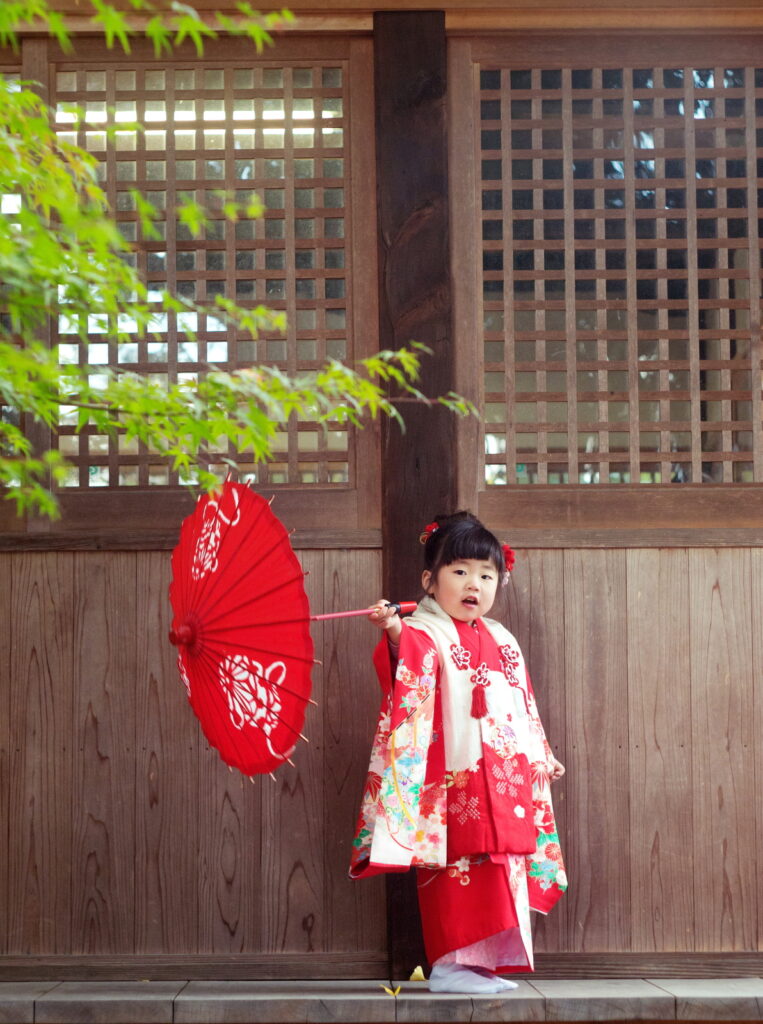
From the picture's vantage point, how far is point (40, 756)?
4098 mm

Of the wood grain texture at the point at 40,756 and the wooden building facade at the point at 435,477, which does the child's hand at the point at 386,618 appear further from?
the wood grain texture at the point at 40,756

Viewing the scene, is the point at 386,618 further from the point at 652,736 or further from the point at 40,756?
the point at 40,756

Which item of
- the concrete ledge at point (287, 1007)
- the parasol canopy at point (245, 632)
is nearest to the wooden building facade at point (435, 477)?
the concrete ledge at point (287, 1007)

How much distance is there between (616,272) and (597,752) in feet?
6.17

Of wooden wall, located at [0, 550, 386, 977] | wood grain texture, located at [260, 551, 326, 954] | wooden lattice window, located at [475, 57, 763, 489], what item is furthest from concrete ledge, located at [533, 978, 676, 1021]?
wooden lattice window, located at [475, 57, 763, 489]

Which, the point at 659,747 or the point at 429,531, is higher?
the point at 429,531

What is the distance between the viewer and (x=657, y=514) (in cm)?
422

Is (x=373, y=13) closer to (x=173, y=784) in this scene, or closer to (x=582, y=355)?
(x=582, y=355)

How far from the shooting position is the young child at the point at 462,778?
3.64 m

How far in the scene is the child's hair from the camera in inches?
149

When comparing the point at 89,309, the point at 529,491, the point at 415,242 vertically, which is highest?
the point at 415,242

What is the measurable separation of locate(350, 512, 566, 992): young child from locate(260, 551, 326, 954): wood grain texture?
34 centimetres

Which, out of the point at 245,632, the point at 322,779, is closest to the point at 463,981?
the point at 322,779

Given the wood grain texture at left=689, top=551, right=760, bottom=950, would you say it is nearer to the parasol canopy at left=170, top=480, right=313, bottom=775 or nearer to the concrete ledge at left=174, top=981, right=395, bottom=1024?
the concrete ledge at left=174, top=981, right=395, bottom=1024
